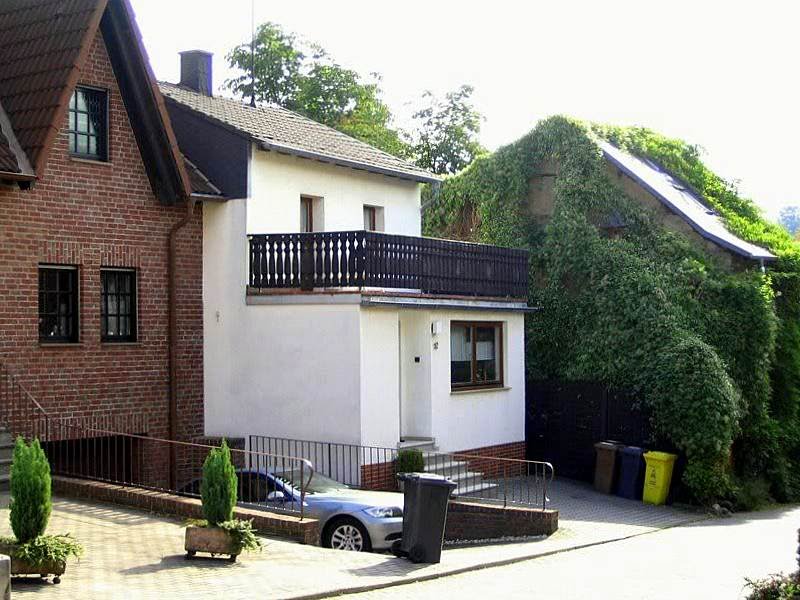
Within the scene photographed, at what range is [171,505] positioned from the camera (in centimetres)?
1648

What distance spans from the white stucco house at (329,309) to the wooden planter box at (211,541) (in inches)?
277

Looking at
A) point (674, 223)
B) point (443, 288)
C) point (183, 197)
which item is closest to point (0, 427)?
point (183, 197)

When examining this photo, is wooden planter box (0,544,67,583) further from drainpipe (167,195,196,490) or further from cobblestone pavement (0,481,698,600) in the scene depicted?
drainpipe (167,195,196,490)

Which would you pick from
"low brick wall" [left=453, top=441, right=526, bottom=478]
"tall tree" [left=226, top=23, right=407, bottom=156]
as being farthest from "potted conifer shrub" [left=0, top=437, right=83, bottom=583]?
"tall tree" [left=226, top=23, right=407, bottom=156]

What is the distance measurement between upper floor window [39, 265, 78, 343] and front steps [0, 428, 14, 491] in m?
2.26

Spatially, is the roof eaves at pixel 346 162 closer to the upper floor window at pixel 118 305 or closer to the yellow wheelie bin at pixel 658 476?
the upper floor window at pixel 118 305

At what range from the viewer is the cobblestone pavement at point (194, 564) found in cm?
1235

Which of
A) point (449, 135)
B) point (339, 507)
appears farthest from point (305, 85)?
point (339, 507)

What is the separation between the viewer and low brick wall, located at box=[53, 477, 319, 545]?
1561 centimetres

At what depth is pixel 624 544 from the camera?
18.0m

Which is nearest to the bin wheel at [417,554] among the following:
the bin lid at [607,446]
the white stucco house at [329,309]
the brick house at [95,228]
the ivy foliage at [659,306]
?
the white stucco house at [329,309]

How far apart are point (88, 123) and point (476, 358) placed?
8865mm

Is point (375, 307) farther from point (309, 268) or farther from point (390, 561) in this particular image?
point (390, 561)

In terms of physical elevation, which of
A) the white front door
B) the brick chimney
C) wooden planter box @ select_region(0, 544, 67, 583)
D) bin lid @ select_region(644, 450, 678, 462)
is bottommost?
wooden planter box @ select_region(0, 544, 67, 583)
